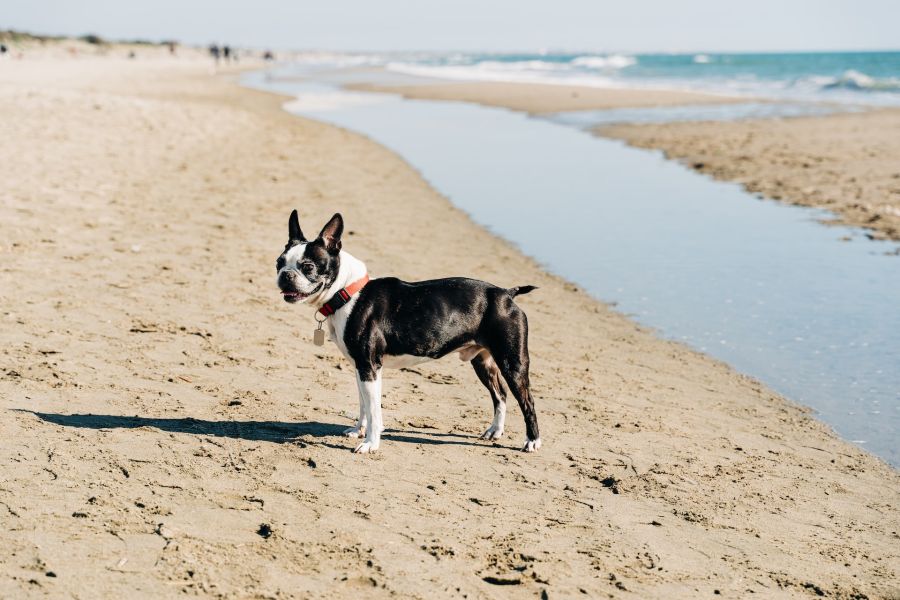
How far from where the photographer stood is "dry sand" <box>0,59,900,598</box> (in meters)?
4.59

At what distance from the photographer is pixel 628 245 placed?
13.4 metres

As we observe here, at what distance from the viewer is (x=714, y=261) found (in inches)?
493

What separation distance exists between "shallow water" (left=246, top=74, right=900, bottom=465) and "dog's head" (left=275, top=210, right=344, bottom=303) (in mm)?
4227

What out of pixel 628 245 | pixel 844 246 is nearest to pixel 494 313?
pixel 628 245

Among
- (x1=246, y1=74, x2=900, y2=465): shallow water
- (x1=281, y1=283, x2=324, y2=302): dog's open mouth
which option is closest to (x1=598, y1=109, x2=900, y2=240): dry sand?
(x1=246, y1=74, x2=900, y2=465): shallow water

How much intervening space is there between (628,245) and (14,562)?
1048cm

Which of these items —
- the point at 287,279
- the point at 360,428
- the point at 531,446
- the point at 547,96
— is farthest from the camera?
A: the point at 547,96

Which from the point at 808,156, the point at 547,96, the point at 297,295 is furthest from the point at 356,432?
the point at 547,96

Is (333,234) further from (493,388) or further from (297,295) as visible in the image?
(493,388)

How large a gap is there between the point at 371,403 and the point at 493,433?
0.97 m

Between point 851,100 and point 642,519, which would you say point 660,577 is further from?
point 851,100

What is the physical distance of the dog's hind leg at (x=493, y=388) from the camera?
639 cm

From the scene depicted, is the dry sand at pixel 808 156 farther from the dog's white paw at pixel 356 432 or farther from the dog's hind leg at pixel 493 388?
the dog's white paw at pixel 356 432

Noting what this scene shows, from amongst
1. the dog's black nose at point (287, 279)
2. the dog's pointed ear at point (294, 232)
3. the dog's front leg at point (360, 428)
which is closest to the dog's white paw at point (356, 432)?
Result: the dog's front leg at point (360, 428)
